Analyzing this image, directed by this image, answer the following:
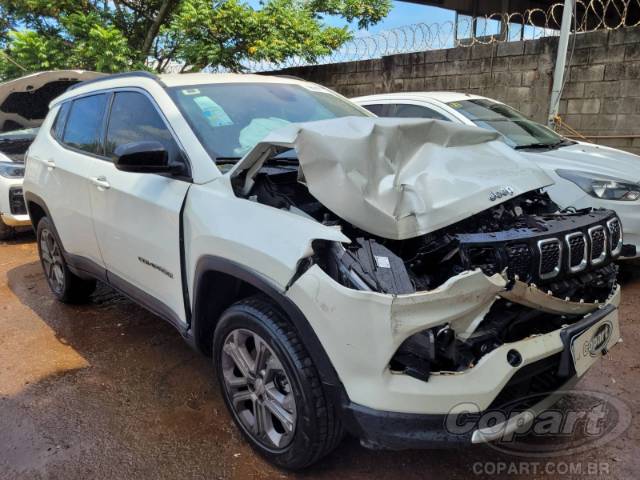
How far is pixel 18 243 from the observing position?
7113 mm

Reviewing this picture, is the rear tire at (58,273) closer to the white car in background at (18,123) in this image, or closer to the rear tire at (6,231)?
the white car in background at (18,123)

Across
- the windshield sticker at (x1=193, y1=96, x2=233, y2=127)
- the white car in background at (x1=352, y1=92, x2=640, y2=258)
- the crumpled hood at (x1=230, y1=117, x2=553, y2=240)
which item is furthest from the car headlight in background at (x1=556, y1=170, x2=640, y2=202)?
the windshield sticker at (x1=193, y1=96, x2=233, y2=127)

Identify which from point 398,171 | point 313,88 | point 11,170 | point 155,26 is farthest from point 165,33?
point 398,171

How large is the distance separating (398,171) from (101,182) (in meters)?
2.13

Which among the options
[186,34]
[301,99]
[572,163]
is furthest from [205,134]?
[186,34]

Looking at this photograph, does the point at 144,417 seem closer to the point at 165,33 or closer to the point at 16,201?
the point at 16,201

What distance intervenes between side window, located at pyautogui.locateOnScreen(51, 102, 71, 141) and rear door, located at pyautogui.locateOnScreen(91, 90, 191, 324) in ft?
3.08

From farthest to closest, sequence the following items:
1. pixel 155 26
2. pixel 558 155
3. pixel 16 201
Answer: pixel 155 26
pixel 16 201
pixel 558 155

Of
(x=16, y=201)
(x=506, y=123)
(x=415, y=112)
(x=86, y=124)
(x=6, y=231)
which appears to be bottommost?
(x=6, y=231)

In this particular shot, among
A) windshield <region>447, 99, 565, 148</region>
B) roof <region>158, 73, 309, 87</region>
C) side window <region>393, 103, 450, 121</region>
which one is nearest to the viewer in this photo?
roof <region>158, 73, 309, 87</region>

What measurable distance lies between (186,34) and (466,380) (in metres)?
10.1

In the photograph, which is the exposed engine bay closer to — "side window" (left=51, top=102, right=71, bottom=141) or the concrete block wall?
"side window" (left=51, top=102, right=71, bottom=141)

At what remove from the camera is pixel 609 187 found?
4461mm

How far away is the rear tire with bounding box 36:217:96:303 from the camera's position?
444 centimetres
